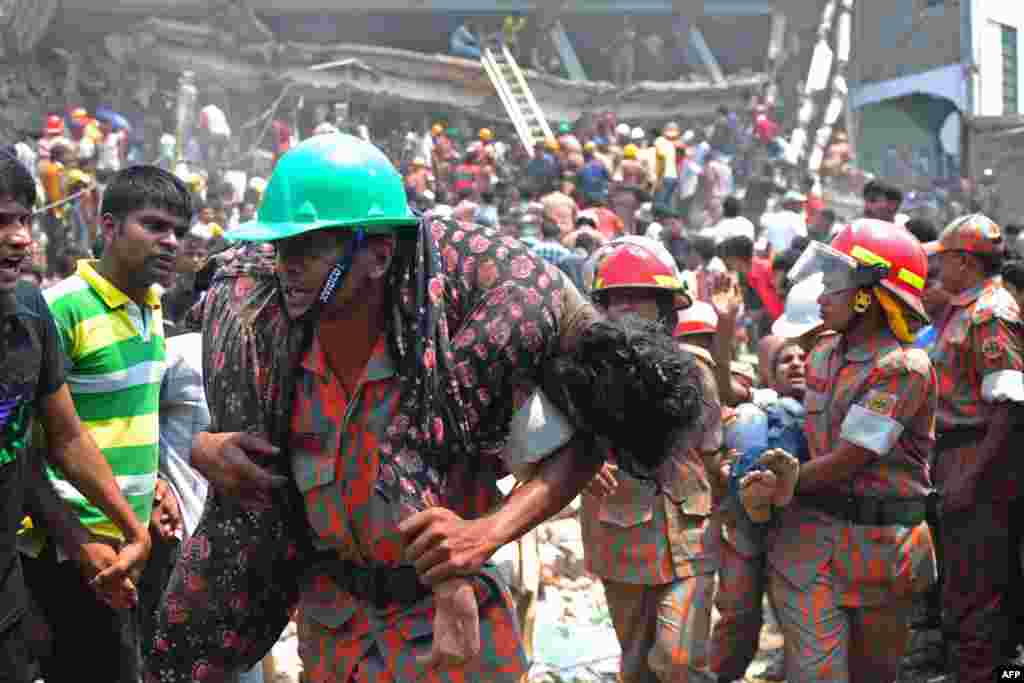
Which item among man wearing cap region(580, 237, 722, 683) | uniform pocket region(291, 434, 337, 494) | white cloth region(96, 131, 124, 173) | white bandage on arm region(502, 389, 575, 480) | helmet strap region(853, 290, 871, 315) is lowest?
man wearing cap region(580, 237, 722, 683)

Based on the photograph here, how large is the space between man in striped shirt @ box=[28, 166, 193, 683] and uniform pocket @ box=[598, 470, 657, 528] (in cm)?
168

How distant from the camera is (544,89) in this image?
28.5m

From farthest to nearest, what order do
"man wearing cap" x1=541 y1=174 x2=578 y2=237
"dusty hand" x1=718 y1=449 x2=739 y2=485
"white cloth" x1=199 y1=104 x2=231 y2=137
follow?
"white cloth" x1=199 y1=104 x2=231 y2=137 → "man wearing cap" x1=541 y1=174 x2=578 y2=237 → "dusty hand" x1=718 y1=449 x2=739 y2=485

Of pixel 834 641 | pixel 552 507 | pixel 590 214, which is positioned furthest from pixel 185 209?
pixel 590 214

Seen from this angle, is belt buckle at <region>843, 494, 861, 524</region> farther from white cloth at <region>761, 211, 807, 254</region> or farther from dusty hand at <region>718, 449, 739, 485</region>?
white cloth at <region>761, 211, 807, 254</region>

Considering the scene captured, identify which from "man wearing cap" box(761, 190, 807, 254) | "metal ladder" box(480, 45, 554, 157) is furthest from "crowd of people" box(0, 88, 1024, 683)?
"metal ladder" box(480, 45, 554, 157)

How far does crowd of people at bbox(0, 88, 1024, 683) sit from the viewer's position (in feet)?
7.57

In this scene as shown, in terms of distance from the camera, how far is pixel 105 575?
3.45 metres

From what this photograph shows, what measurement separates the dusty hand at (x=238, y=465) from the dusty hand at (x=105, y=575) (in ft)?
4.13

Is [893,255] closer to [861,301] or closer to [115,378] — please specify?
[861,301]

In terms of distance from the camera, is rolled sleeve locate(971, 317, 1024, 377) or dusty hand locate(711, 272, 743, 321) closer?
rolled sleeve locate(971, 317, 1024, 377)

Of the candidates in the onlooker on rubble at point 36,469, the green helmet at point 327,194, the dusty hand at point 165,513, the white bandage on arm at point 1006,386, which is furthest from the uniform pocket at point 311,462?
the white bandage on arm at point 1006,386

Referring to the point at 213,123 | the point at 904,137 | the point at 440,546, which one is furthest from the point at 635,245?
the point at 904,137

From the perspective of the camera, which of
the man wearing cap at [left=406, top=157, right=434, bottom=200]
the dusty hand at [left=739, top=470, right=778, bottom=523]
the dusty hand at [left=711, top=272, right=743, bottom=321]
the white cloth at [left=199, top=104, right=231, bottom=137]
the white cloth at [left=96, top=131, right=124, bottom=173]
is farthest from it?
the white cloth at [left=199, top=104, right=231, bottom=137]
